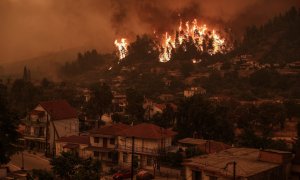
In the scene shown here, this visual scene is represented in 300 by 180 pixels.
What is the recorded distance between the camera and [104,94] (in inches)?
2031

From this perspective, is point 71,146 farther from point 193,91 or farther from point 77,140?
point 193,91

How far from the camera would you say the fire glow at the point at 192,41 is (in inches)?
4582

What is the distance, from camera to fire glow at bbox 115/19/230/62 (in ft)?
382

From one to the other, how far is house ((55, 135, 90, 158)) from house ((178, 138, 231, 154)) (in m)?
7.96

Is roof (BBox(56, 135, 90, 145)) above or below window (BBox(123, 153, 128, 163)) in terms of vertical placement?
above

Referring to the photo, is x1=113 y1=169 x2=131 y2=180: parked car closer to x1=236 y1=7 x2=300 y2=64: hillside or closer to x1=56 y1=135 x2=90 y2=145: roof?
x1=56 y1=135 x2=90 y2=145: roof

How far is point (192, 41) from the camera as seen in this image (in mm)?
116562

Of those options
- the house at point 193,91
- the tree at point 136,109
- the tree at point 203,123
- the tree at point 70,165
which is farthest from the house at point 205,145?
the house at point 193,91

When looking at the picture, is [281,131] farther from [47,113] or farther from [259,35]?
[259,35]

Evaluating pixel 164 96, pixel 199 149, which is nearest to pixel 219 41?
pixel 164 96

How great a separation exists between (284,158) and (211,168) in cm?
423

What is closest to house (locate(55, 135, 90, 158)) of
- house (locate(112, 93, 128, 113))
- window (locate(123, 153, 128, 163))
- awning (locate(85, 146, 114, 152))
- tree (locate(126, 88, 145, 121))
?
awning (locate(85, 146, 114, 152))

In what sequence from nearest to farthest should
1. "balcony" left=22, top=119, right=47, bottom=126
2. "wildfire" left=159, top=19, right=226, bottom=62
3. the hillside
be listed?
"balcony" left=22, top=119, right=47, bottom=126
the hillside
"wildfire" left=159, top=19, right=226, bottom=62

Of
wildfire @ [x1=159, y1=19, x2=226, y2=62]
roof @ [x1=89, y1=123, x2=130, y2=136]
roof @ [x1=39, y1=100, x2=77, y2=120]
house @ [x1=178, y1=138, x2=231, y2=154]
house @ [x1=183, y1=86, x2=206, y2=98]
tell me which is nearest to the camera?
house @ [x1=178, y1=138, x2=231, y2=154]
